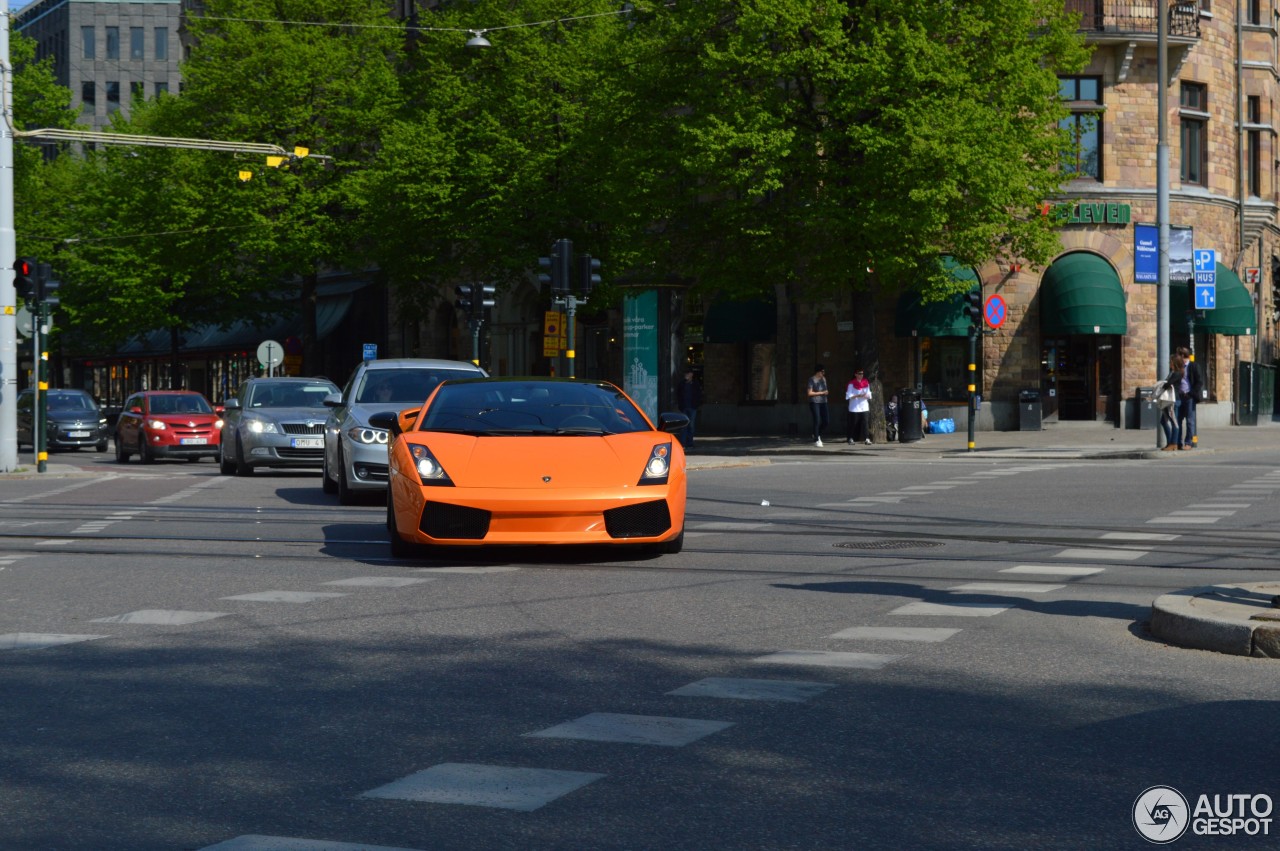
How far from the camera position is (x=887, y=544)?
44.9 ft

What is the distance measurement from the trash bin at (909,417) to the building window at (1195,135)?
32.9ft

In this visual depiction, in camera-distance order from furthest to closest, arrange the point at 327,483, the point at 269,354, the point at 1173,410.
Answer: the point at 269,354 < the point at 1173,410 < the point at 327,483

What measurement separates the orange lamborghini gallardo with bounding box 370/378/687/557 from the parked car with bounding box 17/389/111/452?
31.3m

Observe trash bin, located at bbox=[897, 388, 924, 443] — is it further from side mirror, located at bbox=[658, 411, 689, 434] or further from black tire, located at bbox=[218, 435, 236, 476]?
side mirror, located at bbox=[658, 411, 689, 434]

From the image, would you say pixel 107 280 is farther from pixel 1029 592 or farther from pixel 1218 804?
pixel 1218 804

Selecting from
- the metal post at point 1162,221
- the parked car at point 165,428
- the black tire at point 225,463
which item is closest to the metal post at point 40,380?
the black tire at point 225,463

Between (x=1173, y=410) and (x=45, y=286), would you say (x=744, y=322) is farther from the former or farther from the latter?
(x=45, y=286)

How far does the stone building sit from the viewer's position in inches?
1598

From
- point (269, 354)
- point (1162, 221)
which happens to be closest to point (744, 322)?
point (269, 354)

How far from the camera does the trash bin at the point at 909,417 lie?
123 feet

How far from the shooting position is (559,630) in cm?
873

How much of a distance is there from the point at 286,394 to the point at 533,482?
49.6 ft

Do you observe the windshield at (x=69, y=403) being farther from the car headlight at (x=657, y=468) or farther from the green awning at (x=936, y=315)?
the car headlight at (x=657, y=468)

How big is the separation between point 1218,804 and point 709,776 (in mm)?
1477
